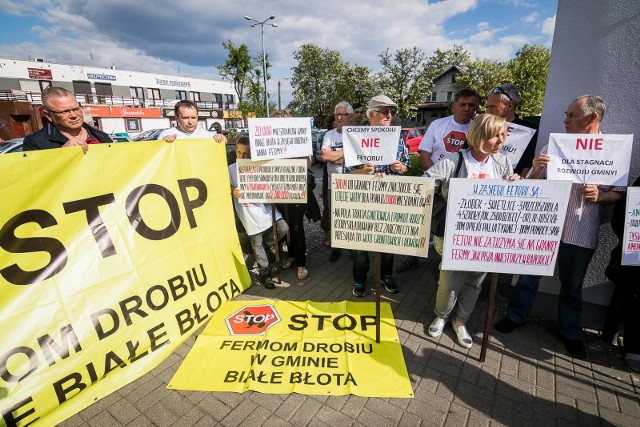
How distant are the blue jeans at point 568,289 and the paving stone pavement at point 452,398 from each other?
22cm

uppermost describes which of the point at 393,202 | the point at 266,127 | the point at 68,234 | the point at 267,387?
the point at 266,127

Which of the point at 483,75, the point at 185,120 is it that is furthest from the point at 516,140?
the point at 483,75

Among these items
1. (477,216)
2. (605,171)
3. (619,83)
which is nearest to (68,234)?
(477,216)

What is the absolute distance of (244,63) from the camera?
3603 centimetres

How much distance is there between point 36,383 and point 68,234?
3.44 ft

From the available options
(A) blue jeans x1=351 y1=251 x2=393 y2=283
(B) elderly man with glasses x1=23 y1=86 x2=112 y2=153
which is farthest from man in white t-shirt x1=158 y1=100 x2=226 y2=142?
(A) blue jeans x1=351 y1=251 x2=393 y2=283

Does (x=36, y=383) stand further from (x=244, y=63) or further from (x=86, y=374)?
(x=244, y=63)

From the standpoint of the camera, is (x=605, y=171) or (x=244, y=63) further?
(x=244, y=63)

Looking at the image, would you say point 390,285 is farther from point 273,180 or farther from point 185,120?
point 185,120

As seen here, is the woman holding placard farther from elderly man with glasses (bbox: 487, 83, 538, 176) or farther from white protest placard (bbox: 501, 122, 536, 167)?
elderly man with glasses (bbox: 487, 83, 538, 176)

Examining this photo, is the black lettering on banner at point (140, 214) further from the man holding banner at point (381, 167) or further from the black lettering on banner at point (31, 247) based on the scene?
the man holding banner at point (381, 167)

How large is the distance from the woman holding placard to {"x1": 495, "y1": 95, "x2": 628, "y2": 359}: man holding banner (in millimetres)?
333

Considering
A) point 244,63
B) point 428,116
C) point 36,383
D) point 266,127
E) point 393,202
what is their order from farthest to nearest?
point 428,116
point 244,63
point 266,127
point 393,202
point 36,383

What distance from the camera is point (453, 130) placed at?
3637 mm
